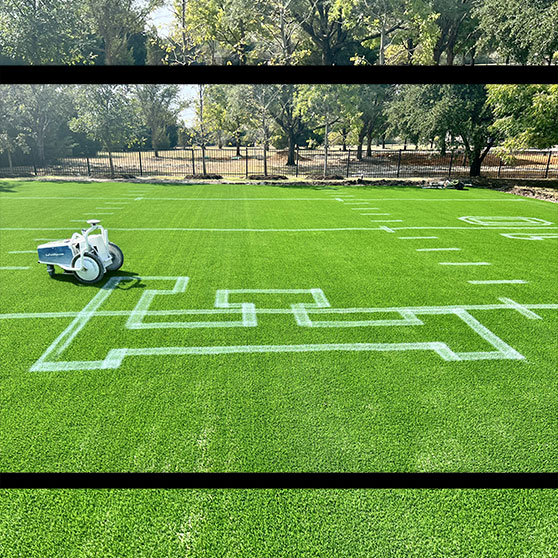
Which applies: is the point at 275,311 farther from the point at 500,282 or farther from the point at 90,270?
the point at 500,282

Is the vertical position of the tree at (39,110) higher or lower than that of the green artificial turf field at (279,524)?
higher

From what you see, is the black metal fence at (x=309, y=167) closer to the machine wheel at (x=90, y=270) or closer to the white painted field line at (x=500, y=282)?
the white painted field line at (x=500, y=282)

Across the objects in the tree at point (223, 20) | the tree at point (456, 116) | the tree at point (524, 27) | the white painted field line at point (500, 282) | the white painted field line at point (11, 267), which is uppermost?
the tree at point (223, 20)

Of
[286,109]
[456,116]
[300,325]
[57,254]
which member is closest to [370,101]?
[286,109]

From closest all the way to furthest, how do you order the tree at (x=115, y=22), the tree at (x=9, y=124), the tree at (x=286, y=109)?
the tree at (x=286, y=109), the tree at (x=9, y=124), the tree at (x=115, y=22)

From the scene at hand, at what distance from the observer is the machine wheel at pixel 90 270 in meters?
6.77

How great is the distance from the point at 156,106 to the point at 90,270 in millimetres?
34088

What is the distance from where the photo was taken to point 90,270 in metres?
6.82

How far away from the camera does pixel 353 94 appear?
1033 inches

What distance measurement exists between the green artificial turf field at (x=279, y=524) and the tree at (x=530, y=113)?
1652 cm

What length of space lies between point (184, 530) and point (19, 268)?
6.73m

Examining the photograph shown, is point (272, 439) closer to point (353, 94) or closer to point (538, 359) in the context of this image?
point (538, 359)

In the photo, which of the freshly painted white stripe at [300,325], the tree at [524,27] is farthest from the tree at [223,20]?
the freshly painted white stripe at [300,325]

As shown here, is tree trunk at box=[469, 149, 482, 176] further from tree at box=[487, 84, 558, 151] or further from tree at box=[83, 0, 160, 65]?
tree at box=[83, 0, 160, 65]
